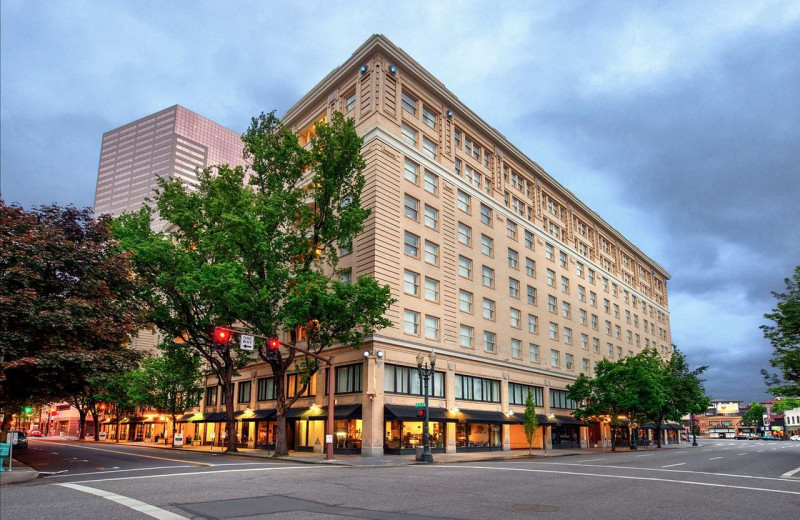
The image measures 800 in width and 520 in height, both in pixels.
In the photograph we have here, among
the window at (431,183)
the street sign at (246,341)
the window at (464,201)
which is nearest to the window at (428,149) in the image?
the window at (431,183)

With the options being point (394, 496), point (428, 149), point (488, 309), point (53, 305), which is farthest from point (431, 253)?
point (394, 496)

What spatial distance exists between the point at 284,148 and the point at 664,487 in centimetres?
2717

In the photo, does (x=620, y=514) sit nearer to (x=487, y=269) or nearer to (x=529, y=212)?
(x=487, y=269)

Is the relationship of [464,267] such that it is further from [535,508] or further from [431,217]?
[535,508]

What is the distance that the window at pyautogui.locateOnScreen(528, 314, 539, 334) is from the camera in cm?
5362

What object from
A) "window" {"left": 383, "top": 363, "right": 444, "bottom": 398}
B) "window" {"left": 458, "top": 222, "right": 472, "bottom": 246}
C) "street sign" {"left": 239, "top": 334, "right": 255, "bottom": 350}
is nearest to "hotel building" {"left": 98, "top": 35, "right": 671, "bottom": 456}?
"window" {"left": 383, "top": 363, "right": 444, "bottom": 398}

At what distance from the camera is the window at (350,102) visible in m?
44.3

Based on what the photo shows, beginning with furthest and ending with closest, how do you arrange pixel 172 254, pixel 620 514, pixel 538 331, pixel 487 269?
pixel 538 331 < pixel 487 269 < pixel 172 254 < pixel 620 514

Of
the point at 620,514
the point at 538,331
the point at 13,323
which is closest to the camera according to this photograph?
the point at 620,514

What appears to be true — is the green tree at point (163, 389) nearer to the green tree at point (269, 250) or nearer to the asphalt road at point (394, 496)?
the green tree at point (269, 250)

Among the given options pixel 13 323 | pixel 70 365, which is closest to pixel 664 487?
pixel 70 365

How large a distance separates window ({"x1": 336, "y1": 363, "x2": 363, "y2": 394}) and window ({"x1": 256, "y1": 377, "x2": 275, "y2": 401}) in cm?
977

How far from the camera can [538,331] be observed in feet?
179

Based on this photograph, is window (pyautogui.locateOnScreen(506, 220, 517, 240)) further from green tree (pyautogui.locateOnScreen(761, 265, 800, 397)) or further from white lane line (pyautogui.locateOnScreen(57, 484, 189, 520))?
white lane line (pyautogui.locateOnScreen(57, 484, 189, 520))
